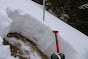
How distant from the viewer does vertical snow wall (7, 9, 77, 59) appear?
2820 millimetres

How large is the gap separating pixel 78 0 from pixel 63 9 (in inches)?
36.1

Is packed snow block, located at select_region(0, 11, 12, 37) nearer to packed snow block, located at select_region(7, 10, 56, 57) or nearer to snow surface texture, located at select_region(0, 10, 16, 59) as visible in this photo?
snow surface texture, located at select_region(0, 10, 16, 59)

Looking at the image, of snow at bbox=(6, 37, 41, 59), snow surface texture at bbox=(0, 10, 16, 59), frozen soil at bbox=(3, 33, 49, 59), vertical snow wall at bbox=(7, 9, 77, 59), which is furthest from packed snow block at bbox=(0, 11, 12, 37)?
vertical snow wall at bbox=(7, 9, 77, 59)

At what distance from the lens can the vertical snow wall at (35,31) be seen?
2820 mm

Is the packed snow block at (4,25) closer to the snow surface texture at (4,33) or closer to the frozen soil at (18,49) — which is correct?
the snow surface texture at (4,33)

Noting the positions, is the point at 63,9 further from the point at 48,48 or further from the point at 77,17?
the point at 48,48

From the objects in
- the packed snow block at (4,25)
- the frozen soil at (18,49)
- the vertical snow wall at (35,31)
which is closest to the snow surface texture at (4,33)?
the packed snow block at (4,25)

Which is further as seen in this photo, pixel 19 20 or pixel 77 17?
pixel 77 17

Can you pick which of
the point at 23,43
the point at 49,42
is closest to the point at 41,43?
the point at 49,42

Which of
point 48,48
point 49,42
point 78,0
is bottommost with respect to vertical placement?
point 48,48

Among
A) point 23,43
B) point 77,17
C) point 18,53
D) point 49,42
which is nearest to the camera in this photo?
point 18,53

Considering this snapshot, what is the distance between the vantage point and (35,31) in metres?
2.96

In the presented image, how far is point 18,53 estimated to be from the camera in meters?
2.32

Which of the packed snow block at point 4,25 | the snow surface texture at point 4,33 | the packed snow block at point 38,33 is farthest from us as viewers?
the packed snow block at point 38,33
